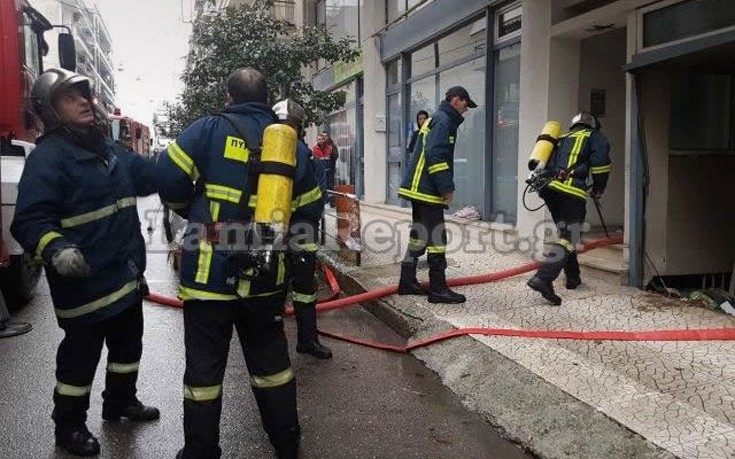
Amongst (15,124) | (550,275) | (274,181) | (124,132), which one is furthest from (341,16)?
(274,181)

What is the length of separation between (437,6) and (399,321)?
688 centimetres

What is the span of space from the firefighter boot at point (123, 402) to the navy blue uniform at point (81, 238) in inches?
8.8

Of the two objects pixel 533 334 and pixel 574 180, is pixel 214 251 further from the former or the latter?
pixel 574 180

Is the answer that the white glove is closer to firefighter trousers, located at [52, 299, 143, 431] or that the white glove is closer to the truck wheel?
firefighter trousers, located at [52, 299, 143, 431]

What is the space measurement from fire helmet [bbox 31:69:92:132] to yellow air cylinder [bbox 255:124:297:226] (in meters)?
1.11

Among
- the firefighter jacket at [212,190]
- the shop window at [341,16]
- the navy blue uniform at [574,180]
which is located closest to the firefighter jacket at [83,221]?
the firefighter jacket at [212,190]

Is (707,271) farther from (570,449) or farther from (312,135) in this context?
(312,135)

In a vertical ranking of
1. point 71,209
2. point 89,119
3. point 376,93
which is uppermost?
point 376,93

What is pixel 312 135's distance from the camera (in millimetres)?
21031

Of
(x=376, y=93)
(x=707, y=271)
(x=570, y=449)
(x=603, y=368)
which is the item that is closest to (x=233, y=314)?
(x=570, y=449)

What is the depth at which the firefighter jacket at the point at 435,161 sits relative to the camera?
5.29 metres

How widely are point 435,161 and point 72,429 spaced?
3.33 meters

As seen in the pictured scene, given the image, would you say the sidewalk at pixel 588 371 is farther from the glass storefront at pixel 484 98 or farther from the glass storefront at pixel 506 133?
the glass storefront at pixel 484 98

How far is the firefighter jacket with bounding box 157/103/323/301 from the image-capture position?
9.11 feet
